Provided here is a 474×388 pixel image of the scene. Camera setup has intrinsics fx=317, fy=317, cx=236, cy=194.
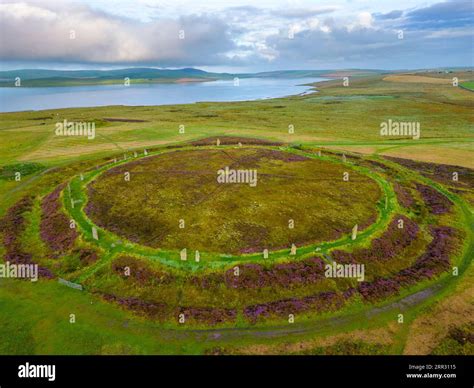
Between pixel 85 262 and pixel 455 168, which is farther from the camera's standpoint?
pixel 455 168

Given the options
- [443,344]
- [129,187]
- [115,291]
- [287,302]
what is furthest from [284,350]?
[129,187]

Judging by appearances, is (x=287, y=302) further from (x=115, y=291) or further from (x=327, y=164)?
(x=327, y=164)
